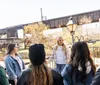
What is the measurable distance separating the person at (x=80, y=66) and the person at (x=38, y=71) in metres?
0.49

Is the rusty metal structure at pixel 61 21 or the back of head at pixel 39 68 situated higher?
the rusty metal structure at pixel 61 21

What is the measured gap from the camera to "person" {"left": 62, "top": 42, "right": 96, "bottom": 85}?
2.37m

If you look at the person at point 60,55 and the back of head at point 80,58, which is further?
the person at point 60,55

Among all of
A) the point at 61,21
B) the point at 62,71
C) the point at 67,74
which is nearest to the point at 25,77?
the point at 67,74

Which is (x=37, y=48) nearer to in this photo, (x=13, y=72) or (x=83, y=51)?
(x=83, y=51)

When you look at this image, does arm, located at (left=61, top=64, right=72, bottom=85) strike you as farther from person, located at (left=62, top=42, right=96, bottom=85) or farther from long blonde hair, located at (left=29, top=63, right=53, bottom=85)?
long blonde hair, located at (left=29, top=63, right=53, bottom=85)

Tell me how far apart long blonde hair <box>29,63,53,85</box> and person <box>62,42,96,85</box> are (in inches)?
20.6

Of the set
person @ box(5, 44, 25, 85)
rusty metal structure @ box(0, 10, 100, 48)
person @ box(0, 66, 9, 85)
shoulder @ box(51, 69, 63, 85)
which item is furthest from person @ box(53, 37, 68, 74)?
rusty metal structure @ box(0, 10, 100, 48)

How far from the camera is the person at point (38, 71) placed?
6.26 feet

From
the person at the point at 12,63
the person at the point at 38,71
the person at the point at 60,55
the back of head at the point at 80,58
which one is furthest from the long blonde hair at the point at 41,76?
the person at the point at 60,55

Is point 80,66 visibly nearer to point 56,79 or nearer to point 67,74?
point 67,74

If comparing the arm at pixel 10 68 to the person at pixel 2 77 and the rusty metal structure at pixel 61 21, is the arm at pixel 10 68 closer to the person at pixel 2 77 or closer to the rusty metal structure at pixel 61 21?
the person at pixel 2 77

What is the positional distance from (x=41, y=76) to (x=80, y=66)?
619 millimetres

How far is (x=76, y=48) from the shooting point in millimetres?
2375
